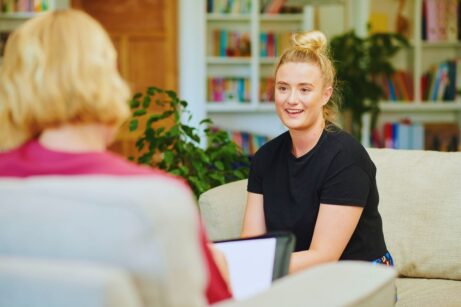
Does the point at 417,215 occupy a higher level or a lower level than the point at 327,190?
lower

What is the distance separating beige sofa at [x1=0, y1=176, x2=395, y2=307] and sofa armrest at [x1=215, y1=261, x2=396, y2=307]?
17 centimetres

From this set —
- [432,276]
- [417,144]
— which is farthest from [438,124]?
[432,276]

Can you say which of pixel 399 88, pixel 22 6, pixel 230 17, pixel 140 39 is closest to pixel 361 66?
pixel 399 88

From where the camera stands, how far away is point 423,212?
2707 millimetres

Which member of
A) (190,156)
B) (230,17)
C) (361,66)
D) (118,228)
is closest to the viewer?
(118,228)

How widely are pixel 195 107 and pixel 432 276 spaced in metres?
4.00

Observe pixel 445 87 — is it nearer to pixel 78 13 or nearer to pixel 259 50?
pixel 259 50

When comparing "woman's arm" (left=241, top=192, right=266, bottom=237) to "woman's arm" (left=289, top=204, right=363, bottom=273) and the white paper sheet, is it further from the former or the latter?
the white paper sheet

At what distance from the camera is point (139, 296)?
1069mm

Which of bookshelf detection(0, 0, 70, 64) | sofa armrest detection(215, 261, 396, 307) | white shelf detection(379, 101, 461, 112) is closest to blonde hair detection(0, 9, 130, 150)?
sofa armrest detection(215, 261, 396, 307)

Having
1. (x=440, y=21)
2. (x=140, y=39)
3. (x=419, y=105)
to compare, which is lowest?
(x=419, y=105)

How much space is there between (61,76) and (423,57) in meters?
5.95

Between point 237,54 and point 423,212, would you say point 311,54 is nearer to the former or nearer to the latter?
point 423,212

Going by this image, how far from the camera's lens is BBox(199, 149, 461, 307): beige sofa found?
265 cm
